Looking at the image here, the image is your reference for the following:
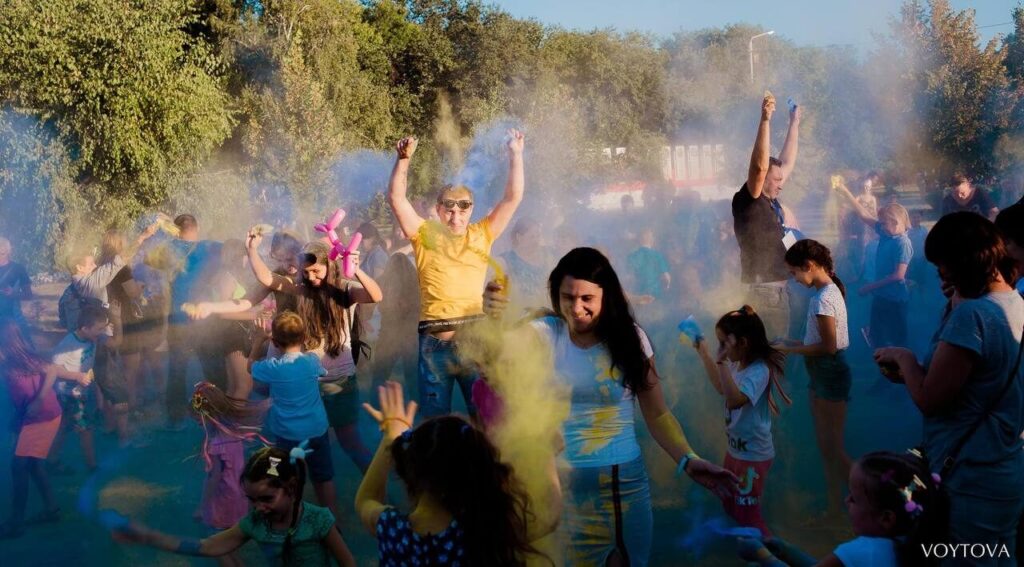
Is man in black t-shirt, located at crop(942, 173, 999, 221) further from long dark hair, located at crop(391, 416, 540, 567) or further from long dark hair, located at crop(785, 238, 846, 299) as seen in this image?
long dark hair, located at crop(391, 416, 540, 567)

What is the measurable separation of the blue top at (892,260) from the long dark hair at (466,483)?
18.6ft

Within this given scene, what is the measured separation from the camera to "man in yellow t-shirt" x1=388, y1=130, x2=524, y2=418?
456 cm

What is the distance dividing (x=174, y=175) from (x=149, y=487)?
8.50m

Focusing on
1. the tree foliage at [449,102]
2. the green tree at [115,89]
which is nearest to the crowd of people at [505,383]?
the tree foliage at [449,102]

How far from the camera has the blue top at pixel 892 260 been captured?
713 cm

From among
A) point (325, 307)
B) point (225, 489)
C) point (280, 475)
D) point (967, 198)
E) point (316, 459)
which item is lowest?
point (225, 489)

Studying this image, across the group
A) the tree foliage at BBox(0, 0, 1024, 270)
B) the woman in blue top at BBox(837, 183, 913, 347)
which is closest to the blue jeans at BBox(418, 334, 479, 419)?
the woman in blue top at BBox(837, 183, 913, 347)

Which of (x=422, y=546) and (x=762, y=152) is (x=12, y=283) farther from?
(x=422, y=546)

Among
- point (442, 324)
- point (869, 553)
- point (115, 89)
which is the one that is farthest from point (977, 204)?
point (115, 89)

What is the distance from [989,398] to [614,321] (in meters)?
1.11

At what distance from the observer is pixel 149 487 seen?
5387 millimetres

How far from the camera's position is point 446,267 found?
15.0 feet

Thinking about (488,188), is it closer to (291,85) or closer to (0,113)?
(291,85)

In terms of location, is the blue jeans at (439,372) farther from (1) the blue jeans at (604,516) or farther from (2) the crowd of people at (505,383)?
(1) the blue jeans at (604,516)
